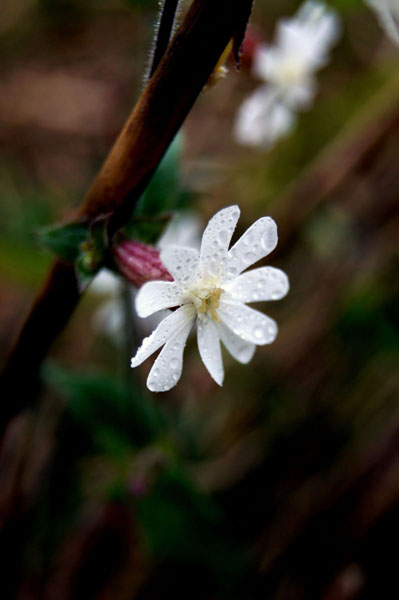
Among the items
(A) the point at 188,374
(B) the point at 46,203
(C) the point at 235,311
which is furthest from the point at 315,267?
(C) the point at 235,311

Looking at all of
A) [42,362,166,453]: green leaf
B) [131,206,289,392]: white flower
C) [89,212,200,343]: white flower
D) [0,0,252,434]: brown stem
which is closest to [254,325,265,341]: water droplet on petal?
[131,206,289,392]: white flower

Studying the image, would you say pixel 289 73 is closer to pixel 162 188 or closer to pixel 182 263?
pixel 162 188

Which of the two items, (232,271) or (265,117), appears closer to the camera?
(232,271)

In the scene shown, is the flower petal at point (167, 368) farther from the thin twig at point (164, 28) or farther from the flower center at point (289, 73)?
the flower center at point (289, 73)

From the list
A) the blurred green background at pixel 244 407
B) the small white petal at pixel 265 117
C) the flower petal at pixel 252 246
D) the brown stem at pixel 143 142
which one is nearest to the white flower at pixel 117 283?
the blurred green background at pixel 244 407

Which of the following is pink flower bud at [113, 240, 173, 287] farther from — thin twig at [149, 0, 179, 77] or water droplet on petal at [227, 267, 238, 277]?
thin twig at [149, 0, 179, 77]

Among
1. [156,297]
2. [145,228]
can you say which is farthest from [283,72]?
[156,297]
